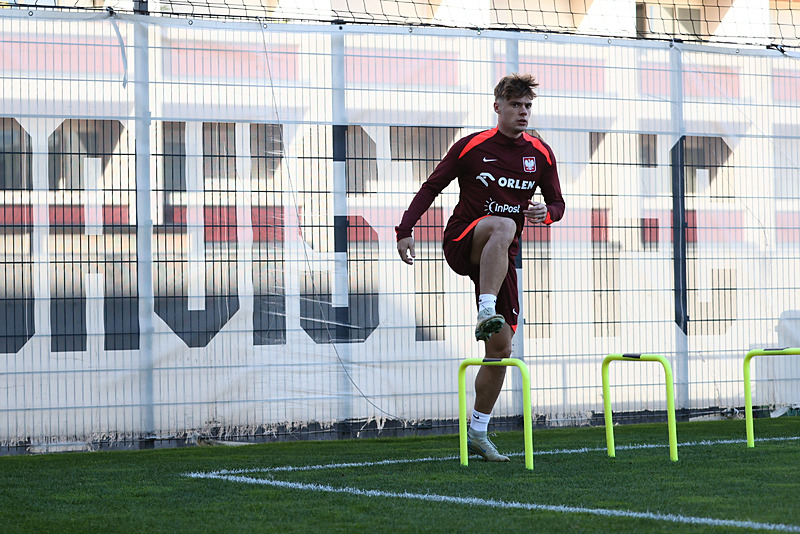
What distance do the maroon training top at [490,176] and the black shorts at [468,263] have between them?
0.06m

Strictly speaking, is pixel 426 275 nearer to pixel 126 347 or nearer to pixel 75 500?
pixel 126 347

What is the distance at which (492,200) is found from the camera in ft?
16.3

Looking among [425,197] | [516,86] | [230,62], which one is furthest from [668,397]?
[230,62]

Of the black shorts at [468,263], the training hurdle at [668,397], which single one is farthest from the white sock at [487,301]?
the training hurdle at [668,397]

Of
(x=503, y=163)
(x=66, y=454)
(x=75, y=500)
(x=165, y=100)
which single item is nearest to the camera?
(x=75, y=500)

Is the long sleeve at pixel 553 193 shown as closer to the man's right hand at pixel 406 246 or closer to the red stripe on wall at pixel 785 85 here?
the man's right hand at pixel 406 246

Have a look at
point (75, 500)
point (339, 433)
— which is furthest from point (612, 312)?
point (75, 500)

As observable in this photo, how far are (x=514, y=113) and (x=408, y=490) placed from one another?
190 cm

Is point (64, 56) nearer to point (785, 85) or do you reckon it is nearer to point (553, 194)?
point (553, 194)

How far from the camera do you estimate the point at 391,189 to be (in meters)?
7.17

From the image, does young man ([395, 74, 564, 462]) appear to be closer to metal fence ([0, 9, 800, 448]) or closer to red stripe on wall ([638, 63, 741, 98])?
metal fence ([0, 9, 800, 448])

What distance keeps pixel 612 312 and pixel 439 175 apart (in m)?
2.90

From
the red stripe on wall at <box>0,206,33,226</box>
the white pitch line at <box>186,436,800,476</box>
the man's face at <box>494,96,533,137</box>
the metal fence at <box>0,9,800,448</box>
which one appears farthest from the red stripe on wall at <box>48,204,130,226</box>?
the man's face at <box>494,96,533,137</box>

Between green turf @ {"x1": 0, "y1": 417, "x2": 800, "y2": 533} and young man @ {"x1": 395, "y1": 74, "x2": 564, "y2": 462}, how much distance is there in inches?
17.0
